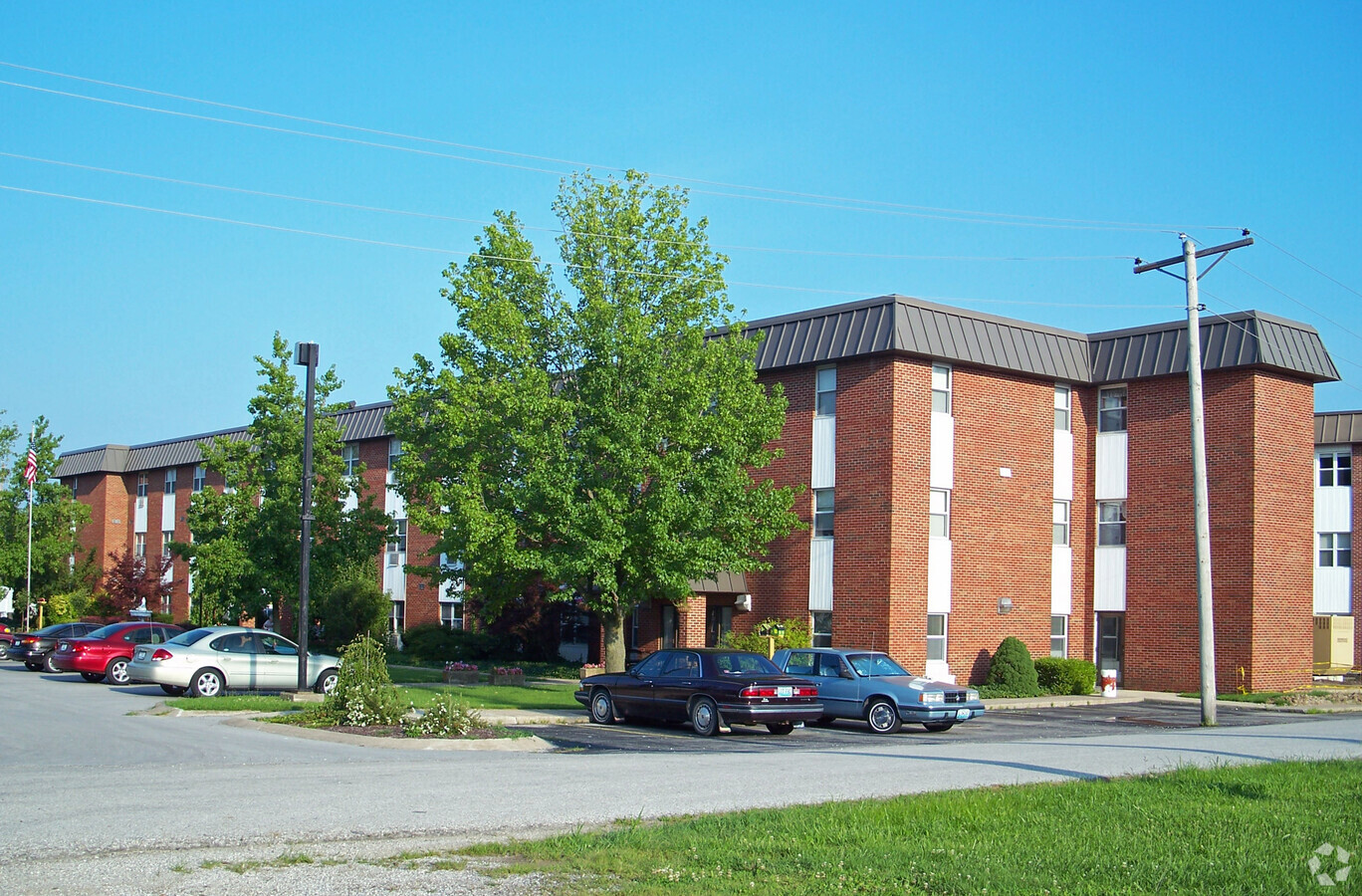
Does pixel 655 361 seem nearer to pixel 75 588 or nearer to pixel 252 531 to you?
pixel 252 531

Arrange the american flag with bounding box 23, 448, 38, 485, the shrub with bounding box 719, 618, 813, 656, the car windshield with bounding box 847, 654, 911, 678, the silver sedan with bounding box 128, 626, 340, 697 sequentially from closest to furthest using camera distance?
the car windshield with bounding box 847, 654, 911, 678 < the silver sedan with bounding box 128, 626, 340, 697 < the shrub with bounding box 719, 618, 813, 656 < the american flag with bounding box 23, 448, 38, 485

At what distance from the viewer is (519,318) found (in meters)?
27.6

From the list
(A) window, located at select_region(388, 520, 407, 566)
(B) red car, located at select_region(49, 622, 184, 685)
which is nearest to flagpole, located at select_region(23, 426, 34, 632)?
(A) window, located at select_region(388, 520, 407, 566)

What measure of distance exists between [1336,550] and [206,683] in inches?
1653

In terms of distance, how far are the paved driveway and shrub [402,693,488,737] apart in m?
1.43

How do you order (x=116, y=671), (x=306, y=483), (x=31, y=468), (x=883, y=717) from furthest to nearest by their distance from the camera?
1. (x=31, y=468)
2. (x=116, y=671)
3. (x=306, y=483)
4. (x=883, y=717)

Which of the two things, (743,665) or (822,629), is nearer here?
(743,665)

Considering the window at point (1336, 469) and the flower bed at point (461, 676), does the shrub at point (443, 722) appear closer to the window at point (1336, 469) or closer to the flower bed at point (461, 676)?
the flower bed at point (461, 676)

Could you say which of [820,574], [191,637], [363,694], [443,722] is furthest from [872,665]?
[191,637]

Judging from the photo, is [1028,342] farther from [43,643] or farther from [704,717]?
[43,643]

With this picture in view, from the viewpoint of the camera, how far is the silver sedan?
24.9 meters

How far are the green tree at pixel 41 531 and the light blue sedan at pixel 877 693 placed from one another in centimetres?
4030

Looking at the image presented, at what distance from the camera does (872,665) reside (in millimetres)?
23219

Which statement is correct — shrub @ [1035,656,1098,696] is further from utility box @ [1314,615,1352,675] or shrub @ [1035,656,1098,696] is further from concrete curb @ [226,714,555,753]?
concrete curb @ [226,714,555,753]
